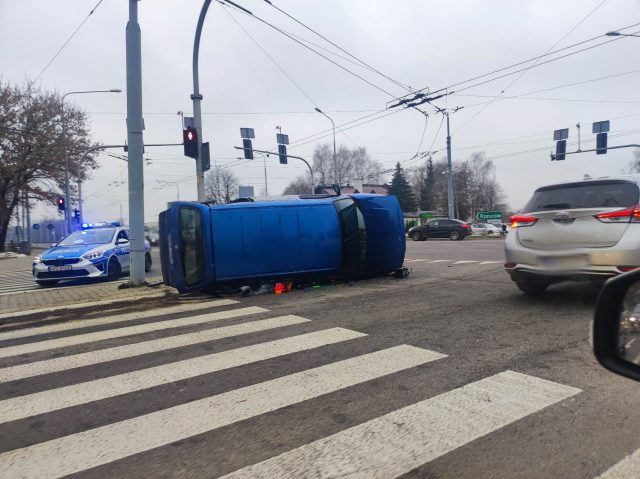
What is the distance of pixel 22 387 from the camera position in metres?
3.83

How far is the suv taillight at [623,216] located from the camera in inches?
207

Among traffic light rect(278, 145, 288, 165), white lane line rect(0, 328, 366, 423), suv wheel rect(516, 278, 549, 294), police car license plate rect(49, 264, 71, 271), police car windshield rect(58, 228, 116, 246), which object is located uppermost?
traffic light rect(278, 145, 288, 165)

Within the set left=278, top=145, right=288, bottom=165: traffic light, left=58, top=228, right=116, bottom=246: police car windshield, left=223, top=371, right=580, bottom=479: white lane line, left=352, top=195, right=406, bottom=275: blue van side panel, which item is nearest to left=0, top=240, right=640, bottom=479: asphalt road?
left=223, top=371, right=580, bottom=479: white lane line

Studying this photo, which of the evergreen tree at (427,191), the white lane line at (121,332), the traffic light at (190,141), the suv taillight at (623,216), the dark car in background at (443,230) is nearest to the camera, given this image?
the white lane line at (121,332)

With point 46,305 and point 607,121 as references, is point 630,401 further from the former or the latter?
point 607,121

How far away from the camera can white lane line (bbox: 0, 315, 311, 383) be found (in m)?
4.30

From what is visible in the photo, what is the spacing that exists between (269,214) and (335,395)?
5.21m

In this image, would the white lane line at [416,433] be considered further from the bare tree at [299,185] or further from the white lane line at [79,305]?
the bare tree at [299,185]

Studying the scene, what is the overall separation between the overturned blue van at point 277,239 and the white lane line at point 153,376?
10.6 ft

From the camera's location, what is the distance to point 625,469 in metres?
2.30

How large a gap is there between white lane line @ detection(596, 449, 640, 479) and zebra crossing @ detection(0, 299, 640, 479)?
0.02 metres

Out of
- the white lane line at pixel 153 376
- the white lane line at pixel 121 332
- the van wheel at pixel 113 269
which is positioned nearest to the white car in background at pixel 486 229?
the van wheel at pixel 113 269

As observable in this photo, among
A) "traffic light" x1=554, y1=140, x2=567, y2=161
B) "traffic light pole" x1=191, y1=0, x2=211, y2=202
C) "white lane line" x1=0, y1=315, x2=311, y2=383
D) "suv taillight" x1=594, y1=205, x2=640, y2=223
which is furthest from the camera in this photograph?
"traffic light" x1=554, y1=140, x2=567, y2=161

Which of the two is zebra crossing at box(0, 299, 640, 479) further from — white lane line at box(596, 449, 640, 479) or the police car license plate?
the police car license plate
